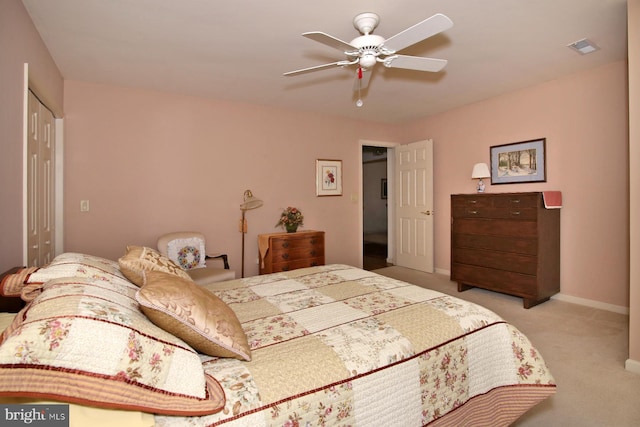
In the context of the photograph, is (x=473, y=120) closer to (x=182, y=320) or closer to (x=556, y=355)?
(x=556, y=355)

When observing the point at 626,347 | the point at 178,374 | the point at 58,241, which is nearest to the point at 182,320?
the point at 178,374

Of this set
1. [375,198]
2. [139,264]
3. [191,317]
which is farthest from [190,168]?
[375,198]

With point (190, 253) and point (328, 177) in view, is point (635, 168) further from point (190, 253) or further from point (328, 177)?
point (190, 253)

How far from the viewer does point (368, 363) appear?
1251mm

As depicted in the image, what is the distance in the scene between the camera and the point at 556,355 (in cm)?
251

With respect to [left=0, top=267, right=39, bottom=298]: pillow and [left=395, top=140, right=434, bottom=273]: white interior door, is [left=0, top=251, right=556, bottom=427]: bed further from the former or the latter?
[left=395, top=140, right=434, bottom=273]: white interior door

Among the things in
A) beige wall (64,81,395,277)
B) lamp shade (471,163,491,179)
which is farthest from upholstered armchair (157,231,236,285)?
lamp shade (471,163,491,179)

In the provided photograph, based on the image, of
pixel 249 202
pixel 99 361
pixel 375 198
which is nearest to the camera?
pixel 99 361

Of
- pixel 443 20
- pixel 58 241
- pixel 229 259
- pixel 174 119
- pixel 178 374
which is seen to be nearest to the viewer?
pixel 178 374

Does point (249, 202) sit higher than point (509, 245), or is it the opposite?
point (249, 202)

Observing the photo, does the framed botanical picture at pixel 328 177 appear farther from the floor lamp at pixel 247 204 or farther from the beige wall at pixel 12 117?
the beige wall at pixel 12 117

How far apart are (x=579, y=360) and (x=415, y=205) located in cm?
316

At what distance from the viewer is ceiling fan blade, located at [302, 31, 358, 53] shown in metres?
1.88

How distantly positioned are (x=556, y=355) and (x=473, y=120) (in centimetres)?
312
